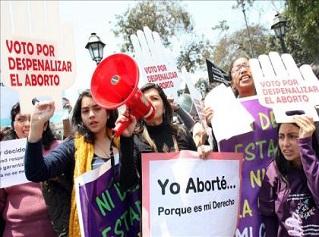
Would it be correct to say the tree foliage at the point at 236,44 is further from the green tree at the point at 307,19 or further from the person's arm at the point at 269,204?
the person's arm at the point at 269,204

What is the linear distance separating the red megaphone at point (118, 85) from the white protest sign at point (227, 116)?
1.43ft

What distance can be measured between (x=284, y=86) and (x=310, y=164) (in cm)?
42

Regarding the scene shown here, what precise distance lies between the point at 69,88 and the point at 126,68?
0.41 meters

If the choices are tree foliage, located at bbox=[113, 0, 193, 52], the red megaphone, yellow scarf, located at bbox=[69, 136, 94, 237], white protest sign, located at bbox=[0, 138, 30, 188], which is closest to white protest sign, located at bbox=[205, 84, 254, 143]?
the red megaphone

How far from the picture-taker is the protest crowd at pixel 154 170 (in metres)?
2.36

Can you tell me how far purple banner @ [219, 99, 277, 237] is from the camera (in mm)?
2691

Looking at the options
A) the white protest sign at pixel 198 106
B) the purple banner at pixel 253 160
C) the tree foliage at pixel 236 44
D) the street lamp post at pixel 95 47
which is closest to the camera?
the purple banner at pixel 253 160

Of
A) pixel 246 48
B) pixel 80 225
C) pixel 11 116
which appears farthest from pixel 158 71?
pixel 246 48

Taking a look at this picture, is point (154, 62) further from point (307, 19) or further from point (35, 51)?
point (307, 19)

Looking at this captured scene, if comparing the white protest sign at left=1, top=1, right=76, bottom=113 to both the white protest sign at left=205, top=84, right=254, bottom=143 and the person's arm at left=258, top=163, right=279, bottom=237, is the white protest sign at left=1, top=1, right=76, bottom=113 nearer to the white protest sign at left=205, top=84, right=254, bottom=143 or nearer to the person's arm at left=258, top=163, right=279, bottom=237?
the white protest sign at left=205, top=84, right=254, bottom=143

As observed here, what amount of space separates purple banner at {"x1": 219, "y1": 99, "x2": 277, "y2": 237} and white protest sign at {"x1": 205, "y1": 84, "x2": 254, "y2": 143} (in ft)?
0.38

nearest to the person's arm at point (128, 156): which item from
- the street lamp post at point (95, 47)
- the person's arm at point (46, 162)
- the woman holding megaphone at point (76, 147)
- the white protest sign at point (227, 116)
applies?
the woman holding megaphone at point (76, 147)

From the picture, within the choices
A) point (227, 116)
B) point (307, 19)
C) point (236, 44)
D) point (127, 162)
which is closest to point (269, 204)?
point (227, 116)

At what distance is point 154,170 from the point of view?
2.37 metres
